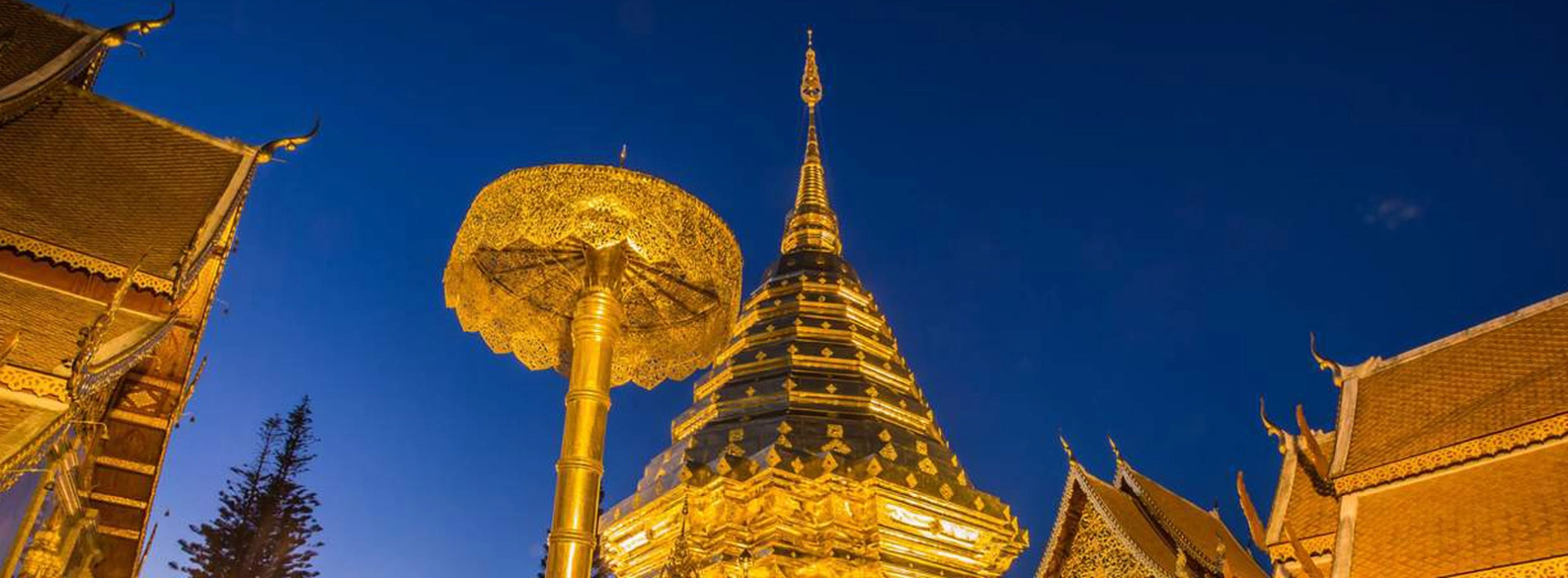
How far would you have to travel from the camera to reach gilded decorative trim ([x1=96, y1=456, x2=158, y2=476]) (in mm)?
7039

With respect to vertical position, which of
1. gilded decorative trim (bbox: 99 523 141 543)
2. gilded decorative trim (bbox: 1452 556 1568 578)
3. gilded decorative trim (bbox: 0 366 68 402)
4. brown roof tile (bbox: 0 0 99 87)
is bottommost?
gilded decorative trim (bbox: 0 366 68 402)

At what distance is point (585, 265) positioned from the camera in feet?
20.4

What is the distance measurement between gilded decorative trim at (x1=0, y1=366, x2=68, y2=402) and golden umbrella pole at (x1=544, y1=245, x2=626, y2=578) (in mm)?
2152

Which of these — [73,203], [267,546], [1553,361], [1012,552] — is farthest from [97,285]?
[267,546]

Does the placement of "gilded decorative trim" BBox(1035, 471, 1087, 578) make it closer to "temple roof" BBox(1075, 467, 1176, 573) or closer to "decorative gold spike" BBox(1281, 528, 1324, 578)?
"temple roof" BBox(1075, 467, 1176, 573)

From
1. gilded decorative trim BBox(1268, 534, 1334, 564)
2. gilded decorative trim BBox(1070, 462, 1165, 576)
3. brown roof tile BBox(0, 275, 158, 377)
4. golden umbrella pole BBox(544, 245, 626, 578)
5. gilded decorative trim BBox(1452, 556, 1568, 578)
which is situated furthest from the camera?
gilded decorative trim BBox(1070, 462, 1165, 576)

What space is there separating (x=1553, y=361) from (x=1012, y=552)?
7653 millimetres

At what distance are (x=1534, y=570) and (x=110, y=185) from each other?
8.37 metres

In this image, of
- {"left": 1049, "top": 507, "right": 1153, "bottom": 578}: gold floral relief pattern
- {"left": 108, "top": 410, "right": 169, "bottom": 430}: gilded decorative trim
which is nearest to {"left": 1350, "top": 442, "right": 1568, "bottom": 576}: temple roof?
{"left": 1049, "top": 507, "right": 1153, "bottom": 578}: gold floral relief pattern

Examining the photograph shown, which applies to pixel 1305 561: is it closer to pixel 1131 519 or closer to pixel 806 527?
pixel 1131 519

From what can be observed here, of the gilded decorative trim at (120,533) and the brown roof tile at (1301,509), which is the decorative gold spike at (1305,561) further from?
the gilded decorative trim at (120,533)

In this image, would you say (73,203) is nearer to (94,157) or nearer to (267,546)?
(94,157)

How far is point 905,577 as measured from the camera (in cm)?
1254

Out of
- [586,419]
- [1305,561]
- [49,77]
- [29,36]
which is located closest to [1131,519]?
[1305,561]
